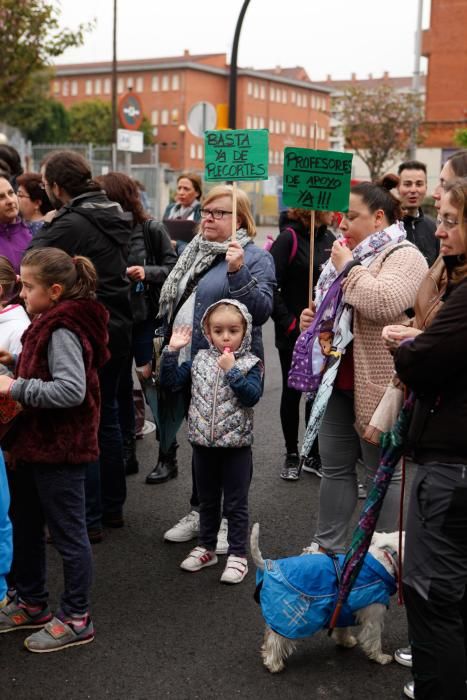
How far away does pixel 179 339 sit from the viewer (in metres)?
4.50

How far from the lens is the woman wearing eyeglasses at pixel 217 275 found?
452cm

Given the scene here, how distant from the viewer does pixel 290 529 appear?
5.12m

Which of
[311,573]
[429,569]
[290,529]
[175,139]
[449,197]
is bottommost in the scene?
[290,529]

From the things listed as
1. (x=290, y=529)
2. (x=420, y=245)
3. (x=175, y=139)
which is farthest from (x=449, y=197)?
(x=175, y=139)

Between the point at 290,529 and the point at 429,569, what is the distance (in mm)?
2355

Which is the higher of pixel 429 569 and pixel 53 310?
pixel 53 310

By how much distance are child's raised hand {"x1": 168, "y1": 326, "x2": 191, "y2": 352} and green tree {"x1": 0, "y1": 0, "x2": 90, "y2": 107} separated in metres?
15.9

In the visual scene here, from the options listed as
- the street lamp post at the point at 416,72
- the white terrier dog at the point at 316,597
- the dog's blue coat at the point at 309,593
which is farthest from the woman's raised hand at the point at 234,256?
the street lamp post at the point at 416,72

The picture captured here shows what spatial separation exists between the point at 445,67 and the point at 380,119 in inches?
526

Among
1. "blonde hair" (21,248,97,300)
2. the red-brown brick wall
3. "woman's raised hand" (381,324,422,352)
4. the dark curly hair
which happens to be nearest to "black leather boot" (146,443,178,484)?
the dark curly hair

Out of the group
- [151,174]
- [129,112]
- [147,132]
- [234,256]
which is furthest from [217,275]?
[147,132]

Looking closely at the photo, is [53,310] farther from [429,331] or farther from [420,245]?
[420,245]

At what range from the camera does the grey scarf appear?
4.68m

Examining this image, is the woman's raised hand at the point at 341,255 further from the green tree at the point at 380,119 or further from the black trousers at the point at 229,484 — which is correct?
the green tree at the point at 380,119
